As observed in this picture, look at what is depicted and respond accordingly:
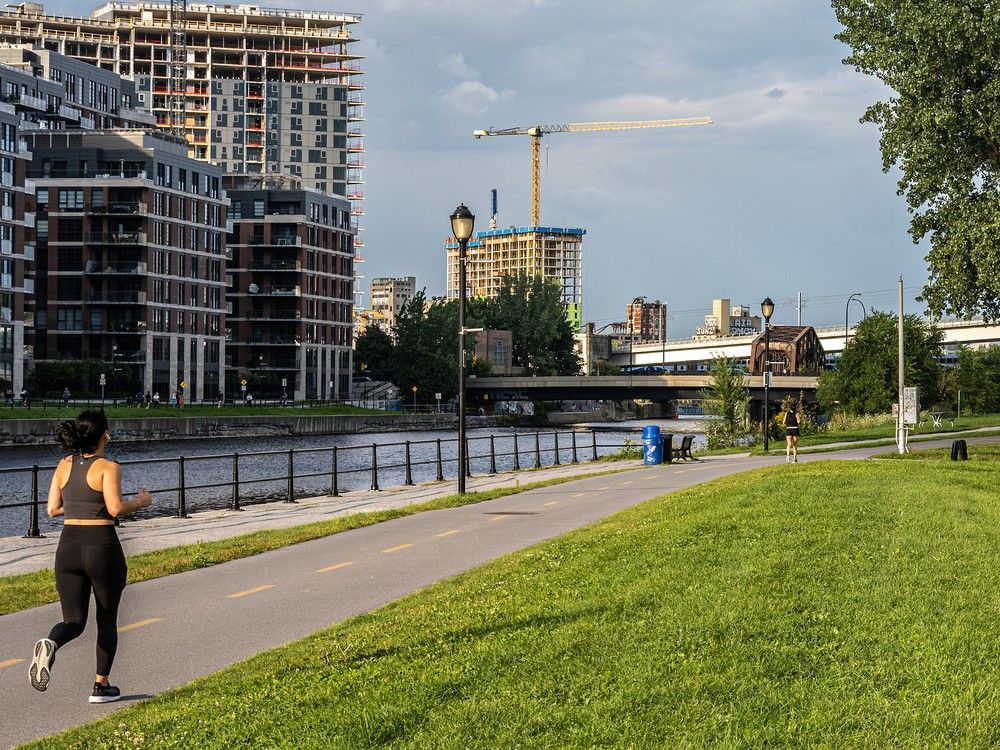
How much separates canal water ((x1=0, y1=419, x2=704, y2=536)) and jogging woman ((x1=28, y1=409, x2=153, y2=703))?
14732mm

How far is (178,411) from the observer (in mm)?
88750

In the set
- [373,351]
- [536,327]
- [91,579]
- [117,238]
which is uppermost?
[117,238]

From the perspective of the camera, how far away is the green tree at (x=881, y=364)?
70625mm

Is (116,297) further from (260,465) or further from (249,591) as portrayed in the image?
(249,591)

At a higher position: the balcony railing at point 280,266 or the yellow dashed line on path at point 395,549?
the balcony railing at point 280,266

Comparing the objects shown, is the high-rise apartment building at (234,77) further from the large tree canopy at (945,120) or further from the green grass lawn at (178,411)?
the large tree canopy at (945,120)

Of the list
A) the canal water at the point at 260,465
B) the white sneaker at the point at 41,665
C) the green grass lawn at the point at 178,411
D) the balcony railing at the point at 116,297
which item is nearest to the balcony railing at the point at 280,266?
the balcony railing at the point at 116,297

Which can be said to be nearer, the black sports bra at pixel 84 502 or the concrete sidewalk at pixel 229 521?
the black sports bra at pixel 84 502

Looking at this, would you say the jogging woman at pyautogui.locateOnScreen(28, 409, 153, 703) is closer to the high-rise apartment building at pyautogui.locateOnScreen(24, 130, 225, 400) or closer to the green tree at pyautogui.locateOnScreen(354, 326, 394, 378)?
the high-rise apartment building at pyautogui.locateOnScreen(24, 130, 225, 400)

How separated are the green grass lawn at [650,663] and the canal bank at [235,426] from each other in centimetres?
6207

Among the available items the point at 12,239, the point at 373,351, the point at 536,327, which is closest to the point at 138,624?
the point at 12,239

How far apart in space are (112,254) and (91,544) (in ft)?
344

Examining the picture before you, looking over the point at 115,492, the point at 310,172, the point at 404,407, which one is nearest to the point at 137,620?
the point at 115,492

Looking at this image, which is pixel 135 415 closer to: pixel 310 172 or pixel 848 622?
pixel 848 622
